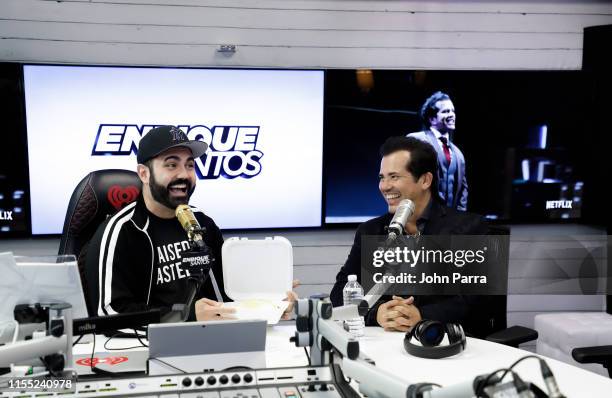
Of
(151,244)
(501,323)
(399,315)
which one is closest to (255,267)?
(151,244)

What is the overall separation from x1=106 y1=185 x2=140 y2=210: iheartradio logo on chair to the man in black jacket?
43.3 inches

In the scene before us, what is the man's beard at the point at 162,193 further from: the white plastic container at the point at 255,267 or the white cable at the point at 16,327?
the white cable at the point at 16,327

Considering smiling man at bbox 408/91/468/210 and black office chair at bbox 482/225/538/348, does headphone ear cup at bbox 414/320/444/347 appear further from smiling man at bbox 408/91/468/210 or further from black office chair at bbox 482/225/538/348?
smiling man at bbox 408/91/468/210

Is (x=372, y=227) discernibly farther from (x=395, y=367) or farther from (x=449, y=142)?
(x=449, y=142)

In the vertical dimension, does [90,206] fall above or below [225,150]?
below

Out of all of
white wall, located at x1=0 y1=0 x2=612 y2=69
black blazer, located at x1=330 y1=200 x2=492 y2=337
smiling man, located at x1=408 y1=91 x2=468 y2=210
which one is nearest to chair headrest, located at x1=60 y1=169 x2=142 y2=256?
black blazer, located at x1=330 y1=200 x2=492 y2=337

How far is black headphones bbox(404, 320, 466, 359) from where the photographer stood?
214 cm

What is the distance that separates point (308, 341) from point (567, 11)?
3.83 m

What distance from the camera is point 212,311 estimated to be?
7.71 feet

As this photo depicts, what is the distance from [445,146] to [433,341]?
2446mm

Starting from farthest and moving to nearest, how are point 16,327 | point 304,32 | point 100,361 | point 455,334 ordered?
point 304,32
point 455,334
point 100,361
point 16,327

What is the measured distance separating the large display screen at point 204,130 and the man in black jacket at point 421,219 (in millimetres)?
1173

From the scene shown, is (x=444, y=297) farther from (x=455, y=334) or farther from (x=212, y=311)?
(x=212, y=311)

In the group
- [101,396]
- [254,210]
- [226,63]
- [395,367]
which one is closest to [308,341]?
[395,367]
